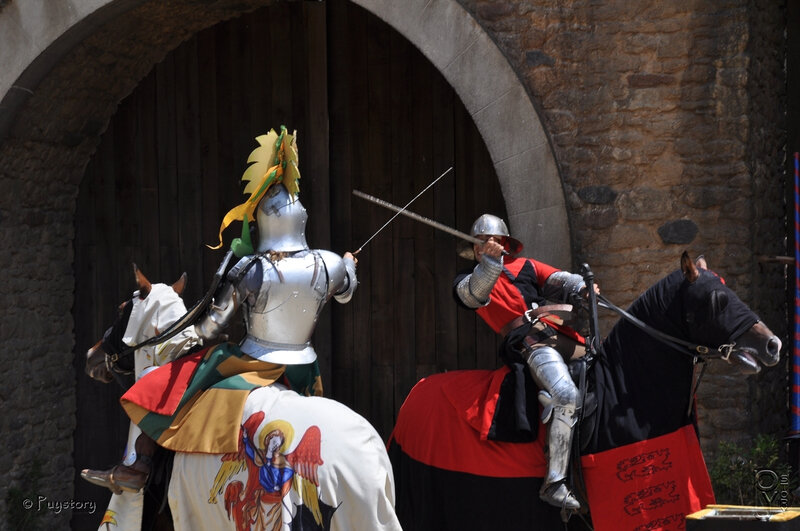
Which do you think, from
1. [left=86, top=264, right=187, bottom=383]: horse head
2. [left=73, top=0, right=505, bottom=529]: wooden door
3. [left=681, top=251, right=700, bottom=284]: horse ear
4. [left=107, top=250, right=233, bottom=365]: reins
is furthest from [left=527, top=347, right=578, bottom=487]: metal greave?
[left=73, top=0, right=505, bottom=529]: wooden door

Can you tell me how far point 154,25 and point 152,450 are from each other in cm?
330

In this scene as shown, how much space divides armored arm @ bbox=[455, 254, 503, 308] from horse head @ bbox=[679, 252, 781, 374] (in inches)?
30.4

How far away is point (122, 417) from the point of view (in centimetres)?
777

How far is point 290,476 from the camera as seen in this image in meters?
4.22

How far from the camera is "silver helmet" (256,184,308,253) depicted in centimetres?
460

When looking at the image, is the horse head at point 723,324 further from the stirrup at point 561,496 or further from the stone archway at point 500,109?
the stone archway at point 500,109

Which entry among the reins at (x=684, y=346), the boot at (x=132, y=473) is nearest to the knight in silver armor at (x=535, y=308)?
the reins at (x=684, y=346)

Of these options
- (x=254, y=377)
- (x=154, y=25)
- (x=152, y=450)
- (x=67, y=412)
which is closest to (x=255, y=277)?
(x=254, y=377)

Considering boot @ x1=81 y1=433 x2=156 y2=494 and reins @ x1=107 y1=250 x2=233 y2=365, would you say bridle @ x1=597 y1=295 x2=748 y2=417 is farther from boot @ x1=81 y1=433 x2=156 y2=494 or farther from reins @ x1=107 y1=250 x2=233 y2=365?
boot @ x1=81 y1=433 x2=156 y2=494

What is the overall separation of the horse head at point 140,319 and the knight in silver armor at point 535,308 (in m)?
1.21

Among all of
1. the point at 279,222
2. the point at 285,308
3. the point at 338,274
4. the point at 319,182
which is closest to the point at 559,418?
the point at 338,274

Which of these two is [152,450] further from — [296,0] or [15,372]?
[296,0]

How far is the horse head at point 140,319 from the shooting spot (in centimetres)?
477

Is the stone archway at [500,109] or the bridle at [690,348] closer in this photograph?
the bridle at [690,348]
